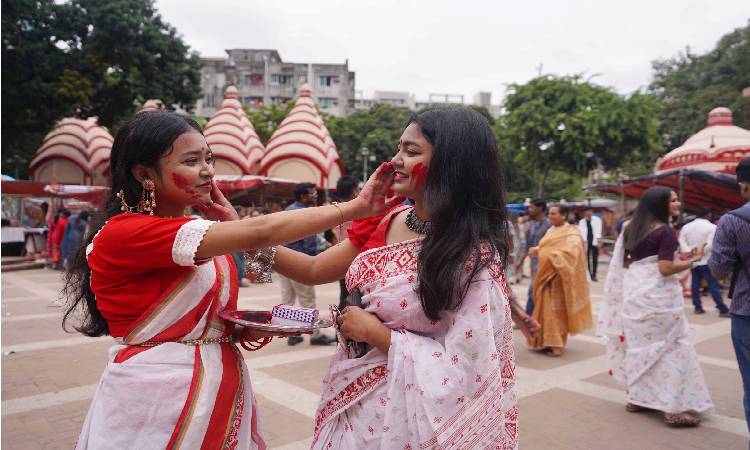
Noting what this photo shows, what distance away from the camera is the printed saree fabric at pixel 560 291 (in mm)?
6188

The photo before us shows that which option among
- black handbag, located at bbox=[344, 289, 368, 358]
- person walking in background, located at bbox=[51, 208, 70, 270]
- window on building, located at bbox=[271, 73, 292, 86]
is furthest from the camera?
window on building, located at bbox=[271, 73, 292, 86]

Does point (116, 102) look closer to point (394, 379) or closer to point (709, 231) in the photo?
point (709, 231)

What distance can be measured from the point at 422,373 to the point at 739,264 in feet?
9.16

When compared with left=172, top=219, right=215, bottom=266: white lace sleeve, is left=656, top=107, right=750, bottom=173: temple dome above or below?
above

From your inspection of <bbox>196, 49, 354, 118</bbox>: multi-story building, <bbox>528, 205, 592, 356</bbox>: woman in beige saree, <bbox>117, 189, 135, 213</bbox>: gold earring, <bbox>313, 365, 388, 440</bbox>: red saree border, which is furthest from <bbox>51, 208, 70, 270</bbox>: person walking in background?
<bbox>196, 49, 354, 118</bbox>: multi-story building

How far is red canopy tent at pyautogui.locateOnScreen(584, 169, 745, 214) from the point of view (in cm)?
1148

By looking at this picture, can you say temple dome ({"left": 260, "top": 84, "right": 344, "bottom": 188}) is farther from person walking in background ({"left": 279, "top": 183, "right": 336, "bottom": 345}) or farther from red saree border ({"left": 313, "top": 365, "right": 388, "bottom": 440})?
red saree border ({"left": 313, "top": 365, "right": 388, "bottom": 440})

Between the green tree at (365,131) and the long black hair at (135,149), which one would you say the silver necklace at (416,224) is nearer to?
the long black hair at (135,149)

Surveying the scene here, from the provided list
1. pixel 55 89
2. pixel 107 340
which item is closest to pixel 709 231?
pixel 107 340

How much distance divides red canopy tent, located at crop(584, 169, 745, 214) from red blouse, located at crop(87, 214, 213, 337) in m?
11.7

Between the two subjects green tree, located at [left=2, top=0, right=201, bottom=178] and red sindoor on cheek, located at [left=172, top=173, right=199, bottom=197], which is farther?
green tree, located at [left=2, top=0, right=201, bottom=178]

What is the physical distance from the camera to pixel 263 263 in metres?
2.05

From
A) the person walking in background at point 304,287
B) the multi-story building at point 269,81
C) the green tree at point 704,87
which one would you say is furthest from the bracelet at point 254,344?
the multi-story building at point 269,81

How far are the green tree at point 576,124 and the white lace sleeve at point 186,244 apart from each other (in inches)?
803
